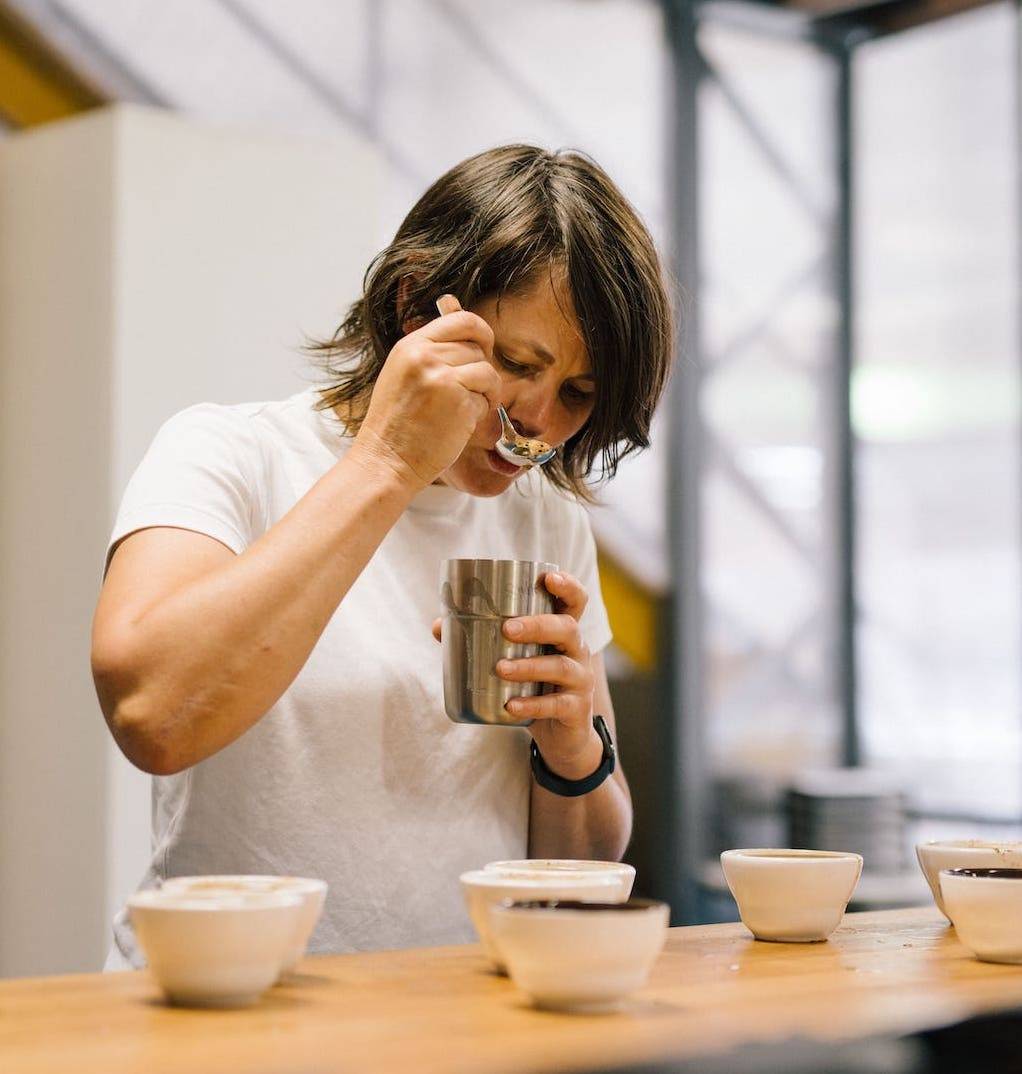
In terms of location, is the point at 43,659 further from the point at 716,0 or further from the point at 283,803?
the point at 716,0

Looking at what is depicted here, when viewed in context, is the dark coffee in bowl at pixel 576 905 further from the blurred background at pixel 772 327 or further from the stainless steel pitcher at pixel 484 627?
the blurred background at pixel 772 327

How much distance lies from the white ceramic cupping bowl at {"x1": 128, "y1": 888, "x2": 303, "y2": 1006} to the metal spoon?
700mm

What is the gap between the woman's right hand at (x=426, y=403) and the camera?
1.33m

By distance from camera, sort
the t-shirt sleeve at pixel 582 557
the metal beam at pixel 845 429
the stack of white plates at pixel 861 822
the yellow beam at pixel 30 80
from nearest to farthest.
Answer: the t-shirt sleeve at pixel 582 557, the yellow beam at pixel 30 80, the stack of white plates at pixel 861 822, the metal beam at pixel 845 429

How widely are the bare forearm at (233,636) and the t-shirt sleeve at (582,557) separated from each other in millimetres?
549

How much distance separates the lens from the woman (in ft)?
4.09

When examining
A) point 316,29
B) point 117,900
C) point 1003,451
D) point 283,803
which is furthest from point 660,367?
point 1003,451

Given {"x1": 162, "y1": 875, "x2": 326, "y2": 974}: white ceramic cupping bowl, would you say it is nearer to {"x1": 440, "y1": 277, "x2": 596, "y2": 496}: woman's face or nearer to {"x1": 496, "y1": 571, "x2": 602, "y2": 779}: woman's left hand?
{"x1": 496, "y1": 571, "x2": 602, "y2": 779}: woman's left hand

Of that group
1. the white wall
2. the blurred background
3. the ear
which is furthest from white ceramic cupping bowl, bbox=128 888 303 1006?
the blurred background

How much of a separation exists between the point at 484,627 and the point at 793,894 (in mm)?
332

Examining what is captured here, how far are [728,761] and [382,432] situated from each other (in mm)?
3815

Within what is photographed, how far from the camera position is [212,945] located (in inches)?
34.2

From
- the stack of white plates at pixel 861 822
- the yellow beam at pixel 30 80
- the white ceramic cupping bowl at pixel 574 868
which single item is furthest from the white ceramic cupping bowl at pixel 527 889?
the stack of white plates at pixel 861 822

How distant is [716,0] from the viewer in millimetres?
5004
